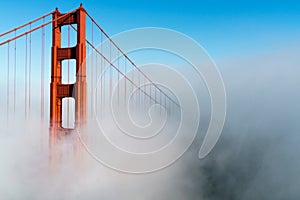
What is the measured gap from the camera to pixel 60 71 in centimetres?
669

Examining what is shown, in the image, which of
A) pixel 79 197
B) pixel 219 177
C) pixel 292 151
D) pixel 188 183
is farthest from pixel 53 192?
pixel 292 151

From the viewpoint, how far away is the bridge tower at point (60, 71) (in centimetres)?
629

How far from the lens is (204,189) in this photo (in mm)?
28828

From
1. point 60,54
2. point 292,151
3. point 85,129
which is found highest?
point 60,54

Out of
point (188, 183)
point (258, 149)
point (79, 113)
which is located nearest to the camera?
point (79, 113)

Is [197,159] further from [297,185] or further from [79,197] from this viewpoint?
[79,197]

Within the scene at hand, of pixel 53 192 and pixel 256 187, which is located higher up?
pixel 53 192

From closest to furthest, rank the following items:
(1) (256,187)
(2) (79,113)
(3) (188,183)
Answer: (2) (79,113) < (3) (188,183) < (1) (256,187)

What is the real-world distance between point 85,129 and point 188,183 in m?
22.4

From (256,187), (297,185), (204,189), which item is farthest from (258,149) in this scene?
(204,189)

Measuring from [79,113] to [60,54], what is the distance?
138 centimetres

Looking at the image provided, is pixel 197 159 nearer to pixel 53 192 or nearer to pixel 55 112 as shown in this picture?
pixel 53 192

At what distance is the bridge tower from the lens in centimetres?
629

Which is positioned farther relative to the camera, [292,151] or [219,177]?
[292,151]
